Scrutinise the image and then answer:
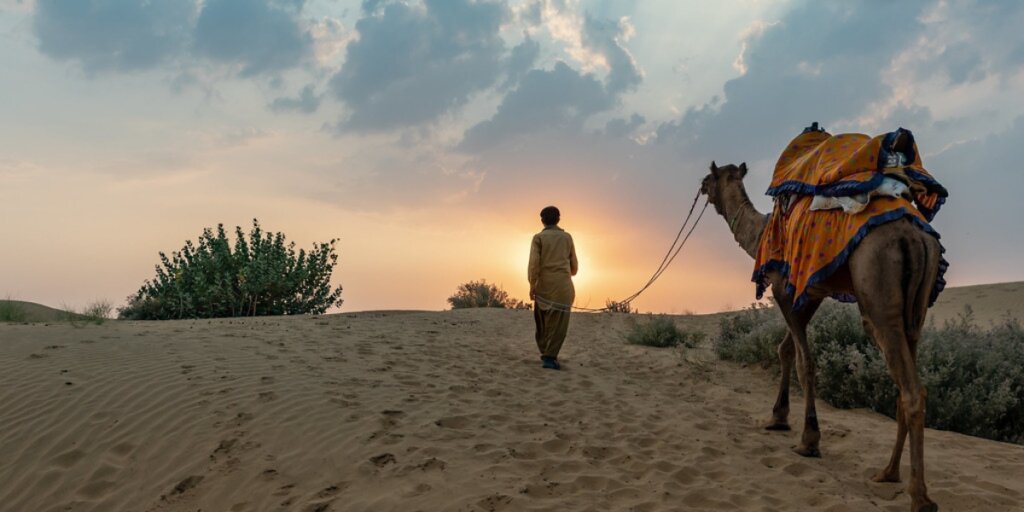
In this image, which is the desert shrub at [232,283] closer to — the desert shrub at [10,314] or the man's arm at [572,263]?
the desert shrub at [10,314]

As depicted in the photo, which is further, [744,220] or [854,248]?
[744,220]

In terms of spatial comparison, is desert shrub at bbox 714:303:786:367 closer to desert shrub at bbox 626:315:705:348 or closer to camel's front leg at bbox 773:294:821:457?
desert shrub at bbox 626:315:705:348

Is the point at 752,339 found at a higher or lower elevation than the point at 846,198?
lower

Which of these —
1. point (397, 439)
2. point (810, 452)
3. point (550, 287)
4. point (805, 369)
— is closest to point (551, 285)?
point (550, 287)

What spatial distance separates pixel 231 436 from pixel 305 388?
1436 mm

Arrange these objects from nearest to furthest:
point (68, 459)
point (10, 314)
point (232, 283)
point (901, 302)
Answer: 1. point (901, 302)
2. point (68, 459)
3. point (10, 314)
4. point (232, 283)

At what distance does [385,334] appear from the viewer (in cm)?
1280

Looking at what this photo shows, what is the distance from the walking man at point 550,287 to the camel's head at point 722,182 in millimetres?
3166

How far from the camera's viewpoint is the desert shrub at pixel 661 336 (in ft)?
45.5

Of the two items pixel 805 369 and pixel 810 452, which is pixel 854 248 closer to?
pixel 805 369

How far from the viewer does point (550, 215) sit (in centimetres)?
1105

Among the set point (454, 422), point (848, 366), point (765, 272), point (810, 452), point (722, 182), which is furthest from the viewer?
point (848, 366)

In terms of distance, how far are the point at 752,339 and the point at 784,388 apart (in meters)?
3.83

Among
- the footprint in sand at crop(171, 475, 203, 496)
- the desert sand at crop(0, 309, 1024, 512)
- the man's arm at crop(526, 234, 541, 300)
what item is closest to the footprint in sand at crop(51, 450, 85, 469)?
the desert sand at crop(0, 309, 1024, 512)
